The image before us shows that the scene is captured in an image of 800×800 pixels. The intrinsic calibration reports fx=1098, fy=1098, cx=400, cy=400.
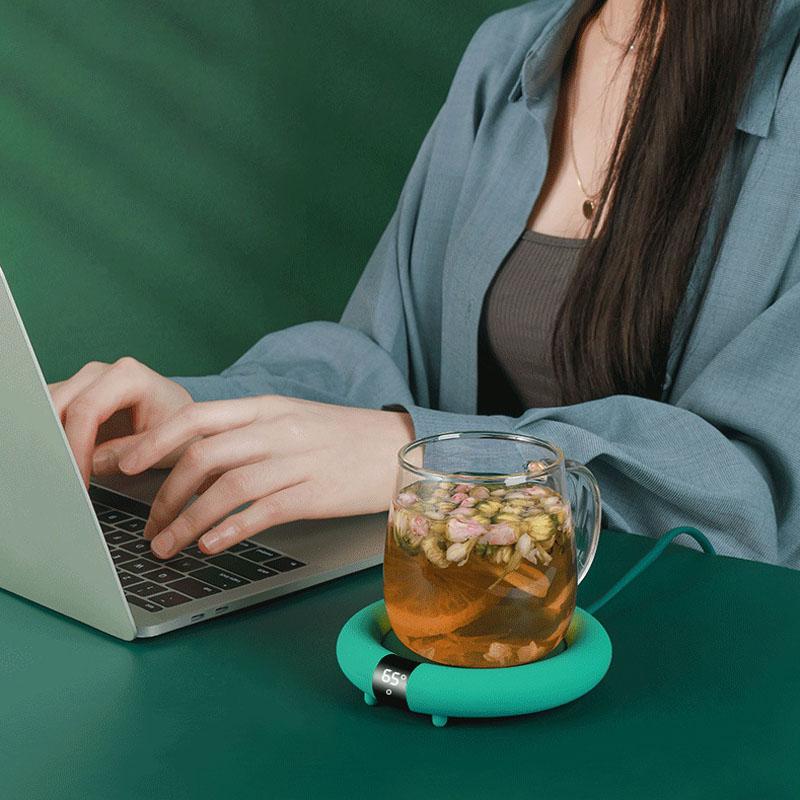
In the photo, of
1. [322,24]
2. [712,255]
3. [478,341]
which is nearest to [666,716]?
[712,255]

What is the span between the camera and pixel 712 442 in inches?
35.4

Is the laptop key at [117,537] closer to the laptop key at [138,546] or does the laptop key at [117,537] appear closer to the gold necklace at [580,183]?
the laptop key at [138,546]

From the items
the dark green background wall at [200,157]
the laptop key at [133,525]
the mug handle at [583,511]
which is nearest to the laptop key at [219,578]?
the laptop key at [133,525]

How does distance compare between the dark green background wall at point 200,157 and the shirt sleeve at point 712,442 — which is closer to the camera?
the shirt sleeve at point 712,442

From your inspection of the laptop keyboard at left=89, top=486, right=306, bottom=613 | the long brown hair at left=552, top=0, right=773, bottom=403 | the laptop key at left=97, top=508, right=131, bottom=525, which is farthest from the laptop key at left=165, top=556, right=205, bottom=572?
the long brown hair at left=552, top=0, right=773, bottom=403

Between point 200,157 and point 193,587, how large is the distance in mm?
1281

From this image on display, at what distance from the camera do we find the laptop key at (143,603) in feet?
2.17

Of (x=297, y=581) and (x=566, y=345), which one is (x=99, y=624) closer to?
(x=297, y=581)

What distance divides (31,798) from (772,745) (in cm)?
34

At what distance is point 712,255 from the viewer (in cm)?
108

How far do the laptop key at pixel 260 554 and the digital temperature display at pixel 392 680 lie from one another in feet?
0.70

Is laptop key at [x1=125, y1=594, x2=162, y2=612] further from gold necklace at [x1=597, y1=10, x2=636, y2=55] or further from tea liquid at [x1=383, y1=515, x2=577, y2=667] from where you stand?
gold necklace at [x1=597, y1=10, x2=636, y2=55]

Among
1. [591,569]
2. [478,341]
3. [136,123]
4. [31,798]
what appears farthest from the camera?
[136,123]

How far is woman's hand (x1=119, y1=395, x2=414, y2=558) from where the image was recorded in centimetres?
74
